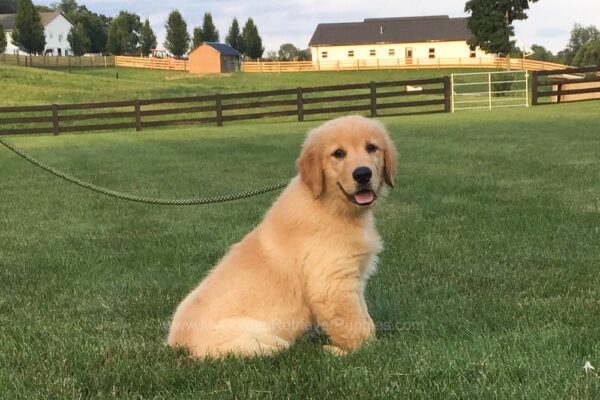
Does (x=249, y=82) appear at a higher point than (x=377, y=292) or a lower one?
higher

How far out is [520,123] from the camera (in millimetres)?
18562

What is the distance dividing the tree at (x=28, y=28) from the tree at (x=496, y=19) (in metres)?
49.6

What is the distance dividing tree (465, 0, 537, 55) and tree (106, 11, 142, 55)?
56674mm

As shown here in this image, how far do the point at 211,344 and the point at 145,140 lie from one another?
17.1 metres

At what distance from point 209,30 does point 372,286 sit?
106m

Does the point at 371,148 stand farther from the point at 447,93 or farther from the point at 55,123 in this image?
the point at 447,93

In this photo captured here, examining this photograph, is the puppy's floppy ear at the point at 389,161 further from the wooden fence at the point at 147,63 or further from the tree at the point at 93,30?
the tree at the point at 93,30

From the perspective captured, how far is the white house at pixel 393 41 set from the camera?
278 ft

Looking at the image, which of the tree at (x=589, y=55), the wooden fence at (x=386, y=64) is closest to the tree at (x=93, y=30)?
the wooden fence at (x=386, y=64)

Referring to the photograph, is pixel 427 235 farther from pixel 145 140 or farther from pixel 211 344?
pixel 145 140

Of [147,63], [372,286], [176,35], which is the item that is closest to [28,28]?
[147,63]

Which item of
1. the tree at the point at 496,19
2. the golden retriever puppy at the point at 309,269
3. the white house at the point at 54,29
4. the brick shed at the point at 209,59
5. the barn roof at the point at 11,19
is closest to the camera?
the golden retriever puppy at the point at 309,269

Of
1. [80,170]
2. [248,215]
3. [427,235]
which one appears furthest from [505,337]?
[80,170]

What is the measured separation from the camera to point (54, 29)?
324 ft
